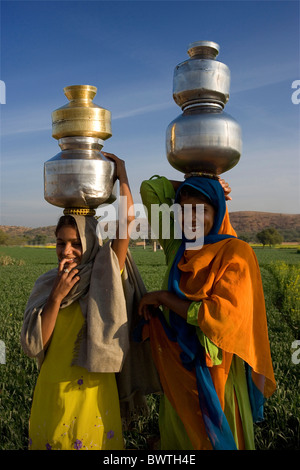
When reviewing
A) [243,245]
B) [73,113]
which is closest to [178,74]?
[73,113]

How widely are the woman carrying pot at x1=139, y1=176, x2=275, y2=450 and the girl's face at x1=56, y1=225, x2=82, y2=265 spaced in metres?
0.49

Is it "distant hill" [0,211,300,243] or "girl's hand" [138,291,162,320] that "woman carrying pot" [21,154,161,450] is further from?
"distant hill" [0,211,300,243]

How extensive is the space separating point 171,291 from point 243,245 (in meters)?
0.49

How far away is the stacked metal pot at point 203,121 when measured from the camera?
7.27ft

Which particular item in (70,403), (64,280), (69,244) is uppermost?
(69,244)

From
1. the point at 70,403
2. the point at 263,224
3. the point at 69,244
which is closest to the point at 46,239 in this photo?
the point at 263,224

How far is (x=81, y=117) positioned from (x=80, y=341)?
1.29 meters

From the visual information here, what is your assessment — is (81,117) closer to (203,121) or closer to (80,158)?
(80,158)

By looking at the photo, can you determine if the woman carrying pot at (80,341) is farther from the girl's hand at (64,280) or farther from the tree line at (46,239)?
the tree line at (46,239)

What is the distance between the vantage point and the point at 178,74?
234 cm

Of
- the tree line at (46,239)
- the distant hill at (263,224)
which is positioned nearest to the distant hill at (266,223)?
the distant hill at (263,224)

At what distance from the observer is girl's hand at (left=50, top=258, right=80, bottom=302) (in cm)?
225

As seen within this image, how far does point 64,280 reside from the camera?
227cm
